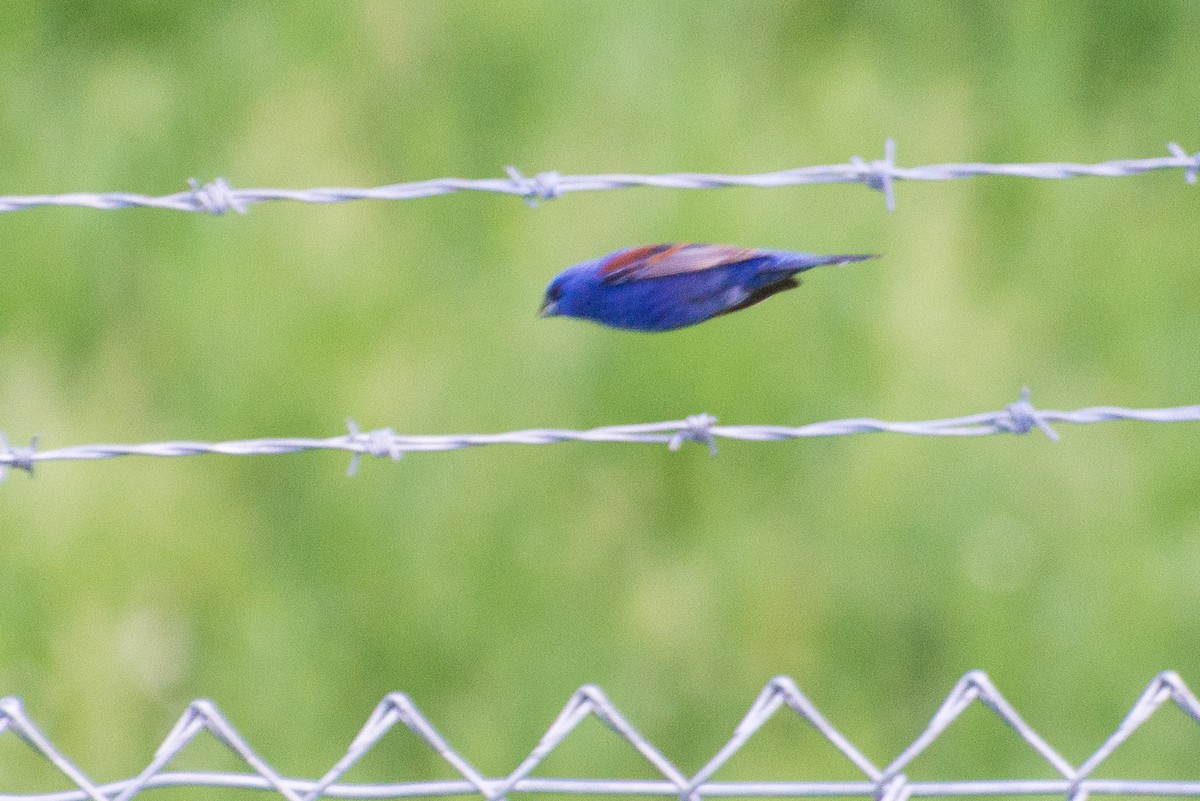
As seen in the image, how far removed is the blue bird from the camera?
1.67m

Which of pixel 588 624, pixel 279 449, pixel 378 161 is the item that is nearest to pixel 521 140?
pixel 378 161

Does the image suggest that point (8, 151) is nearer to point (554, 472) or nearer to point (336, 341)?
point (336, 341)

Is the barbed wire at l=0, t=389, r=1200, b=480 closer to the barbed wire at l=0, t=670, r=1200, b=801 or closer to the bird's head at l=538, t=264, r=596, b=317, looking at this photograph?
the bird's head at l=538, t=264, r=596, b=317

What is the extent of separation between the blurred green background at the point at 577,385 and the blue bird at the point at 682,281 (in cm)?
118

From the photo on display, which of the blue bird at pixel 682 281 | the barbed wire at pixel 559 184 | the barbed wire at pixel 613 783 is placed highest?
the barbed wire at pixel 559 184


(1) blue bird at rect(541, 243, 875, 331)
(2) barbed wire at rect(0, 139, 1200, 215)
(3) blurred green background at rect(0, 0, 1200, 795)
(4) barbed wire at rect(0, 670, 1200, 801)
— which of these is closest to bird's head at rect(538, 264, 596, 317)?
(1) blue bird at rect(541, 243, 875, 331)

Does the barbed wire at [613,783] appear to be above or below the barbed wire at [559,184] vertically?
→ below

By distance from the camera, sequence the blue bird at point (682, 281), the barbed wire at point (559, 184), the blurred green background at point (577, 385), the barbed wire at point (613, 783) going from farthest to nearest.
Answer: the blurred green background at point (577, 385) → the barbed wire at point (559, 184) → the blue bird at point (682, 281) → the barbed wire at point (613, 783)

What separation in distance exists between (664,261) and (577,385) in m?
1.45

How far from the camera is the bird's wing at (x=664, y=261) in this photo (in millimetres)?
1668

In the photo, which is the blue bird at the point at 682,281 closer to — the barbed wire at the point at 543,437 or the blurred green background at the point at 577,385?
the barbed wire at the point at 543,437

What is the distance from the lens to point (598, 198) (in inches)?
132

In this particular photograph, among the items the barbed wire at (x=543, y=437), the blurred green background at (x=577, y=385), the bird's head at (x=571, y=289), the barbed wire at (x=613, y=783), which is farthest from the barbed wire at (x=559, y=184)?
the blurred green background at (x=577, y=385)

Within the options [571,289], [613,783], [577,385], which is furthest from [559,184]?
[577,385]
